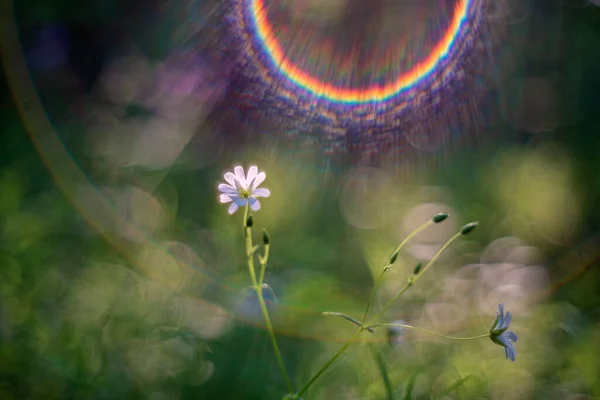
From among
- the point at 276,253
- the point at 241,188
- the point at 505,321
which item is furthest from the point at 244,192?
the point at 276,253

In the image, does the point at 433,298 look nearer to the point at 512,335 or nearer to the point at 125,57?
the point at 512,335

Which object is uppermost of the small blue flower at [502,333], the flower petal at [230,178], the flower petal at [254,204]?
the flower petal at [230,178]

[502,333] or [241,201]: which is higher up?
[241,201]

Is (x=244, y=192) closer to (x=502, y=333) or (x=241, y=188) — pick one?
(x=241, y=188)

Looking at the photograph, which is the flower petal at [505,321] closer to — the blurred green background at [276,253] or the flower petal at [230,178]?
the blurred green background at [276,253]

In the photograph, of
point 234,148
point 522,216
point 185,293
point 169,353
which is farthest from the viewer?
point 234,148

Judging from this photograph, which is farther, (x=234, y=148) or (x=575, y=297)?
(x=234, y=148)

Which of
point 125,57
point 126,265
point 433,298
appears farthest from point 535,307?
point 125,57

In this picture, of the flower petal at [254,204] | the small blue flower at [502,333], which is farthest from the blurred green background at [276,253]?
the flower petal at [254,204]

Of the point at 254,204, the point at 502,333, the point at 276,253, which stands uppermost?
the point at 276,253
